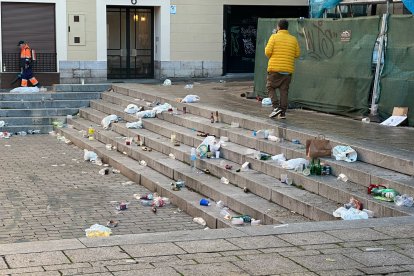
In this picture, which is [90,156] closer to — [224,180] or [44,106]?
[224,180]

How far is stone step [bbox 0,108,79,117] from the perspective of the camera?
1831 cm

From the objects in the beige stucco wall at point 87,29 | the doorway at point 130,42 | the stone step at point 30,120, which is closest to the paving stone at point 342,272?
the stone step at point 30,120

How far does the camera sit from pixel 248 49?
25.2 meters

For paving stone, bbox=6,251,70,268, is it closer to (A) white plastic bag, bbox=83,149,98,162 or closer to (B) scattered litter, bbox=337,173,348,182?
(B) scattered litter, bbox=337,173,348,182

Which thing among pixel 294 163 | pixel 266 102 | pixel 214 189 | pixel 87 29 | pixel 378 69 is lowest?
pixel 214 189

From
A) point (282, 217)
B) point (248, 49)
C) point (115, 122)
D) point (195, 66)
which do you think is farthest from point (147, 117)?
point (248, 49)

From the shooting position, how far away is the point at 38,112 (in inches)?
733

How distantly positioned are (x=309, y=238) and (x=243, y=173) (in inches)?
149

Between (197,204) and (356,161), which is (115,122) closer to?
(197,204)

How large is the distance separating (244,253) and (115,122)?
10.7 meters

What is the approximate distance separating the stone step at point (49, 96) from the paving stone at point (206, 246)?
45.2 feet

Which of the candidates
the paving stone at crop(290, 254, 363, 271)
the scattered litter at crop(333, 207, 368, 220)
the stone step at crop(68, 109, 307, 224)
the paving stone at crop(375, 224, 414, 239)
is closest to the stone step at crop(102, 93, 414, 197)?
the scattered litter at crop(333, 207, 368, 220)

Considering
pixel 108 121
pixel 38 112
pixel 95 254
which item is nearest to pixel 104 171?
pixel 108 121

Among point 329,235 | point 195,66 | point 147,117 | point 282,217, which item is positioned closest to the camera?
point 329,235
